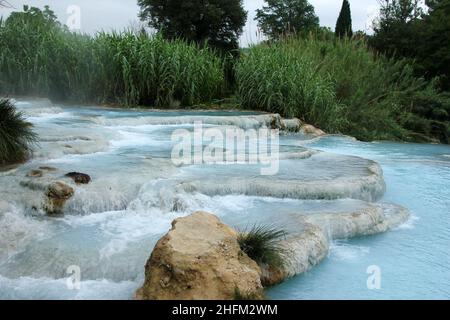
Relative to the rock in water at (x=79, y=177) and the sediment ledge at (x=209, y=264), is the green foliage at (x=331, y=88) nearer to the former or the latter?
the rock in water at (x=79, y=177)

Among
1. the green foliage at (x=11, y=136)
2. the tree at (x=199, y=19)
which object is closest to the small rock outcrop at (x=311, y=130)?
the green foliage at (x=11, y=136)

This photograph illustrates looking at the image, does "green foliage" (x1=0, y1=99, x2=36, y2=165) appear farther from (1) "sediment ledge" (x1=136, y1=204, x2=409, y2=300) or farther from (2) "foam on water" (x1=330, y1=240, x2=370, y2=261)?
(2) "foam on water" (x1=330, y1=240, x2=370, y2=261)

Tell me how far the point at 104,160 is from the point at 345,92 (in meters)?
7.49

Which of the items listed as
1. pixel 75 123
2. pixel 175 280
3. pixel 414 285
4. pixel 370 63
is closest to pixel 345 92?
pixel 370 63

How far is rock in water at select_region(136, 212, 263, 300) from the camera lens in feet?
8.32

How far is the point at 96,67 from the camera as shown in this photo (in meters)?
9.86

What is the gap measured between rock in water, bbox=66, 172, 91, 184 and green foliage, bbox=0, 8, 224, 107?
5991mm

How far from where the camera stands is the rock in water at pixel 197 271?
254cm

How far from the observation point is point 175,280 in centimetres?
255

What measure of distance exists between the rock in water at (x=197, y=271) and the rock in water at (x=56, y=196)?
1382 millimetres

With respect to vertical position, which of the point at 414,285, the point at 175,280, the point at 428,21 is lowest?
the point at 414,285

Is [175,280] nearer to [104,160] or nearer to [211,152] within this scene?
[104,160]

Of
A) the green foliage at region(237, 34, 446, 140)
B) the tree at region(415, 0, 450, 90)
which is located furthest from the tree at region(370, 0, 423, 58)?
the green foliage at region(237, 34, 446, 140)

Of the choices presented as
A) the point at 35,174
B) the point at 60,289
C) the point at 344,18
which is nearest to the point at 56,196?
the point at 35,174
